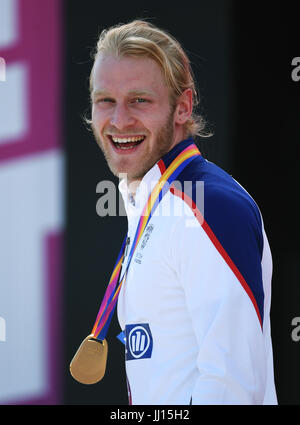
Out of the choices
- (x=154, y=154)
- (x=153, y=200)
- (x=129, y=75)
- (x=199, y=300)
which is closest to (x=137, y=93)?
(x=129, y=75)

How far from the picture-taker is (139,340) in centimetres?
194

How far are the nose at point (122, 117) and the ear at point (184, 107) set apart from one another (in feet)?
0.52

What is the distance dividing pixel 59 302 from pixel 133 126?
6.92ft

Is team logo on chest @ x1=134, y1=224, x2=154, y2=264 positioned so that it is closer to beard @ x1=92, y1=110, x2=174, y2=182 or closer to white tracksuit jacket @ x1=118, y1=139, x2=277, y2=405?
white tracksuit jacket @ x1=118, y1=139, x2=277, y2=405

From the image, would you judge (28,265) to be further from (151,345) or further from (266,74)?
(151,345)

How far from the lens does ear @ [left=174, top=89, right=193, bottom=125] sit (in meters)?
2.31

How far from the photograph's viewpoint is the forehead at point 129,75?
2.18m

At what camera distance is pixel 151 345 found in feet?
6.29

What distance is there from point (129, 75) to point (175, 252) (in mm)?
616

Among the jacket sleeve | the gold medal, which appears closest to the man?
the jacket sleeve

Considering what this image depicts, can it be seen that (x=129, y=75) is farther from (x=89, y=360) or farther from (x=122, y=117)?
(x=89, y=360)

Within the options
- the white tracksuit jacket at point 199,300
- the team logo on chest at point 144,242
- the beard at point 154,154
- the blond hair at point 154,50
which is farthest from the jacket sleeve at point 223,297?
the blond hair at point 154,50

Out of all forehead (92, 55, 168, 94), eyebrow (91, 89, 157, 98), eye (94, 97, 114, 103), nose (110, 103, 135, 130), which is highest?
forehead (92, 55, 168, 94)
